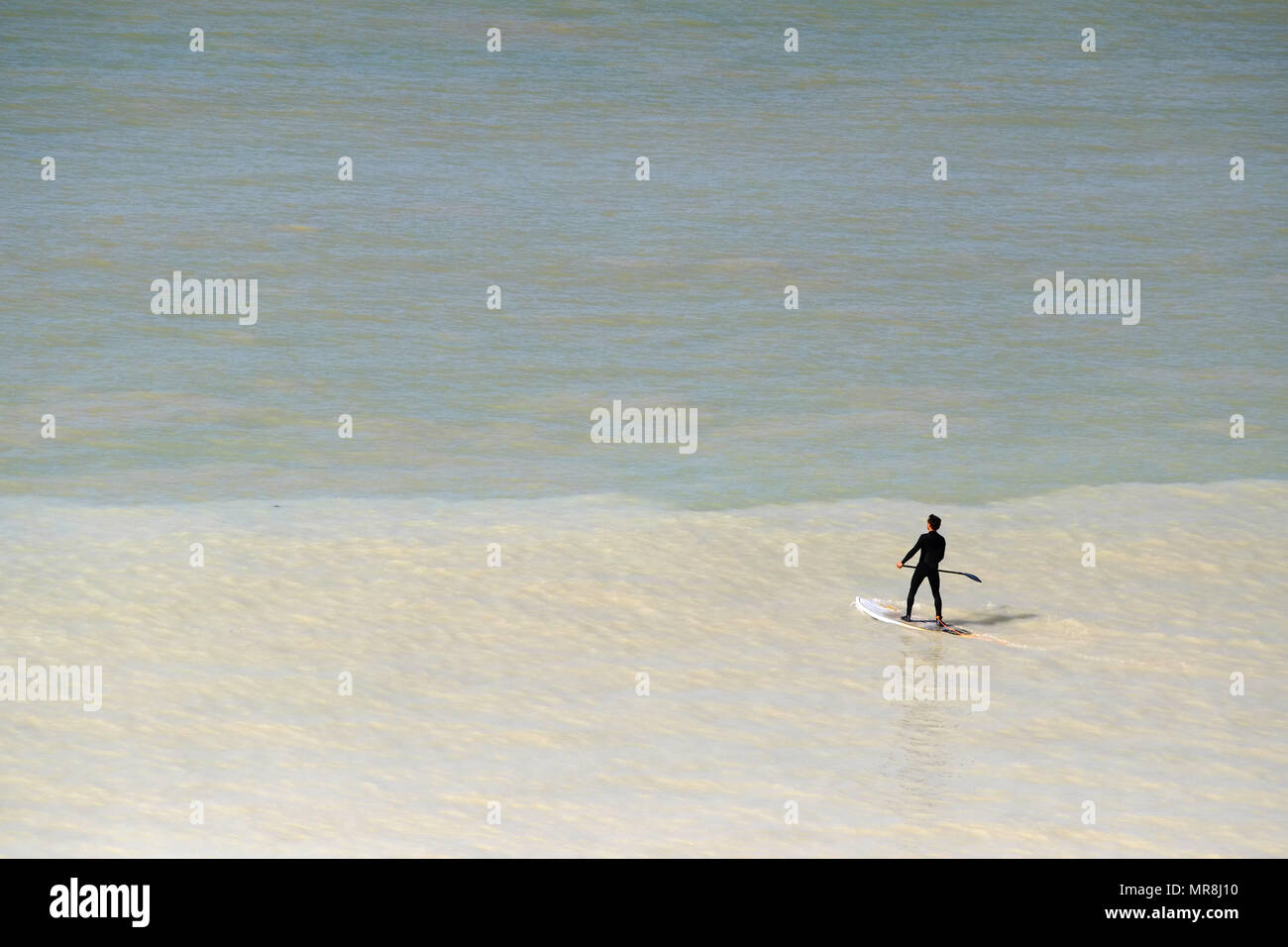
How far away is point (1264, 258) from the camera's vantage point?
3120cm

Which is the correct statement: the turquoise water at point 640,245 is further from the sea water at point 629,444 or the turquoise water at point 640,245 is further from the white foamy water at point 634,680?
the white foamy water at point 634,680

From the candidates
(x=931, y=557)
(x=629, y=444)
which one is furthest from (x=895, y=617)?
(x=629, y=444)

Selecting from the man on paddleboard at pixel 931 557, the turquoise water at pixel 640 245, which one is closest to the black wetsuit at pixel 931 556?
the man on paddleboard at pixel 931 557

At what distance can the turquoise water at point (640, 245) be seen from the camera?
78.0 ft

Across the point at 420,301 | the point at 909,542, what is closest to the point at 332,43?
the point at 420,301

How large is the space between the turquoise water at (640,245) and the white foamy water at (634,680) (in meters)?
2.30

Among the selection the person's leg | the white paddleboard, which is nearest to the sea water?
the white paddleboard

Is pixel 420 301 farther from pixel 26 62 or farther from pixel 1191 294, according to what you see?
pixel 1191 294

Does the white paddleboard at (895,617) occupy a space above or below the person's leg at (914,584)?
below

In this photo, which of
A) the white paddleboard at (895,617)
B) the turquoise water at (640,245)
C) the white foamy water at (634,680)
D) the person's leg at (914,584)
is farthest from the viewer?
the turquoise water at (640,245)

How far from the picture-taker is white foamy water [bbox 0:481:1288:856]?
11406mm

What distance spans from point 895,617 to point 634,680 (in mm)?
2918

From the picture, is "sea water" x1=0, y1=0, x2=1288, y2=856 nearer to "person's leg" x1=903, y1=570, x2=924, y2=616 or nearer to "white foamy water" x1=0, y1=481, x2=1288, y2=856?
"white foamy water" x1=0, y1=481, x2=1288, y2=856

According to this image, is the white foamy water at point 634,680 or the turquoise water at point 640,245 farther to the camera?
the turquoise water at point 640,245
